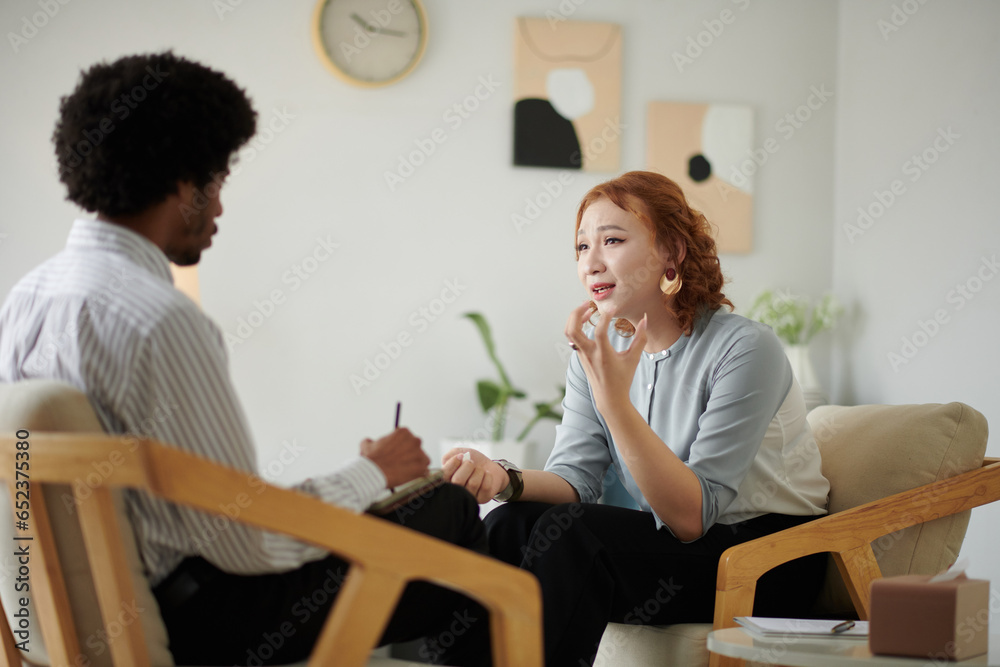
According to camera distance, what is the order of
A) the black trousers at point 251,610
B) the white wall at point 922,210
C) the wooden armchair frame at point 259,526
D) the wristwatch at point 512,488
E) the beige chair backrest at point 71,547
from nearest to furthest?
the wooden armchair frame at point 259,526
the beige chair backrest at point 71,547
the black trousers at point 251,610
the wristwatch at point 512,488
the white wall at point 922,210

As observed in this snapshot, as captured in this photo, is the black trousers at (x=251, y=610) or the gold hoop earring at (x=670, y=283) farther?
the gold hoop earring at (x=670, y=283)

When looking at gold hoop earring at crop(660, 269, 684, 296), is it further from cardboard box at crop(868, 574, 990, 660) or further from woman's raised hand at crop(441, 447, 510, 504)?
cardboard box at crop(868, 574, 990, 660)

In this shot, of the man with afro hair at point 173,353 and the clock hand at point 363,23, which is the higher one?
the clock hand at point 363,23

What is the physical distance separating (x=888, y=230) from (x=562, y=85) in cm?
142

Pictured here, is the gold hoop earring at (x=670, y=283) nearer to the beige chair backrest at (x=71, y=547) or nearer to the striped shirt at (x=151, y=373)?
the striped shirt at (x=151, y=373)

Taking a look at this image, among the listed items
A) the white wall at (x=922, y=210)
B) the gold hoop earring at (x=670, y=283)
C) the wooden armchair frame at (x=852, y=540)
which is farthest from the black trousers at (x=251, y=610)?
the white wall at (x=922, y=210)

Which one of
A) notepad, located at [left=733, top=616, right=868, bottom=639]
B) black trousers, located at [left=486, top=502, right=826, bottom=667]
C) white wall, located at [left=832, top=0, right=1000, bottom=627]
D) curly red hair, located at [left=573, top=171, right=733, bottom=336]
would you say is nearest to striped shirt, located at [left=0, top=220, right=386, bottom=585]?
black trousers, located at [left=486, top=502, right=826, bottom=667]

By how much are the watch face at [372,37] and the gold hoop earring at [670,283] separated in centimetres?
203

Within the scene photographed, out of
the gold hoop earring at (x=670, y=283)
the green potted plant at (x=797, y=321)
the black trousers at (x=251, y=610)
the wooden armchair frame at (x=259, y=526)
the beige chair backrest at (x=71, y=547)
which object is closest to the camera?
the wooden armchair frame at (x=259, y=526)

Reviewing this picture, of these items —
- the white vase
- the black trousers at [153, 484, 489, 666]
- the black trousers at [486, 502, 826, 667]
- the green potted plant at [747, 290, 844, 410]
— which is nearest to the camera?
A: the black trousers at [153, 484, 489, 666]

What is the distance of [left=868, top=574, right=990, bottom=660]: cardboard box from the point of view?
105 cm

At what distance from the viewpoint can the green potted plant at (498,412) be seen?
324cm

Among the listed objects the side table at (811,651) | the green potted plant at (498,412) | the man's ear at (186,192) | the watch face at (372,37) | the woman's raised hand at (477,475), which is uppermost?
the watch face at (372,37)

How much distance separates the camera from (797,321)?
11.2 ft
